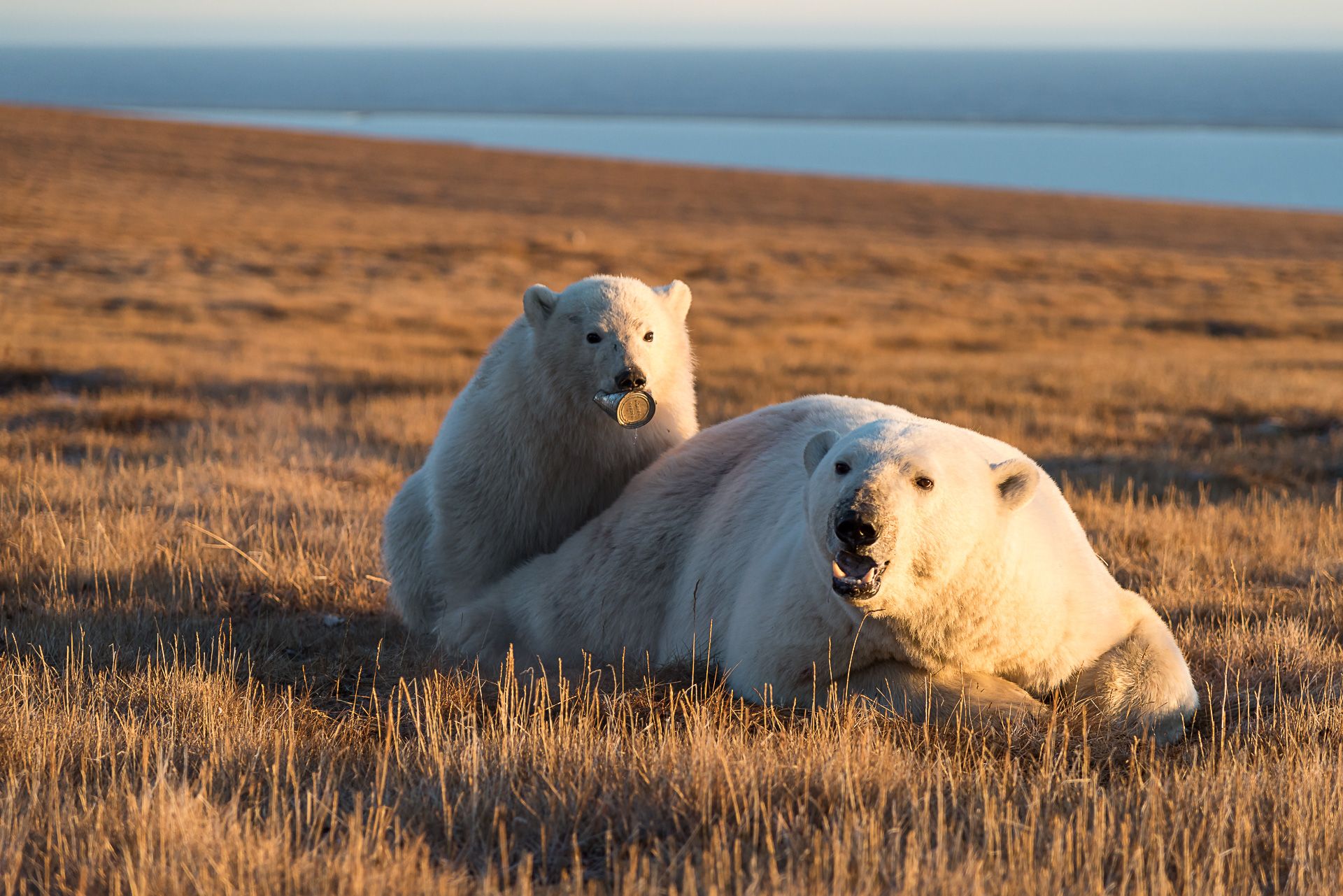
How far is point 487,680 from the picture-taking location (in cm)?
492

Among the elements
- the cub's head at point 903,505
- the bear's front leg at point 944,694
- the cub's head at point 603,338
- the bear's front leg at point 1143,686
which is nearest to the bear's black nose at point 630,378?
the cub's head at point 603,338

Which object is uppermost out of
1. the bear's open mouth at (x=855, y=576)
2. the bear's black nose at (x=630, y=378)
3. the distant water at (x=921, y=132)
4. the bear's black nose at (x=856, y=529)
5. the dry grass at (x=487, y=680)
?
the distant water at (x=921, y=132)

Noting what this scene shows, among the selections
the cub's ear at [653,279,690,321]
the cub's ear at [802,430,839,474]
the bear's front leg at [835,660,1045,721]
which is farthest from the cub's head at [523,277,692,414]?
the bear's front leg at [835,660,1045,721]

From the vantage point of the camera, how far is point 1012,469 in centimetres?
379

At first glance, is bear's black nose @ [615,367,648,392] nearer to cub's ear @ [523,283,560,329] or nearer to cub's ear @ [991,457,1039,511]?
cub's ear @ [523,283,560,329]

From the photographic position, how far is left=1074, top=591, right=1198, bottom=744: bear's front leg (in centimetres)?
404

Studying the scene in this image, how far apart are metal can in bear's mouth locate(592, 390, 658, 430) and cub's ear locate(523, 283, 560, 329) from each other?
55 cm

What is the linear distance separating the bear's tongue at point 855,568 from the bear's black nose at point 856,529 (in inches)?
2.3

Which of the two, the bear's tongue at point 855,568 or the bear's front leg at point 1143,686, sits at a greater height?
the bear's tongue at point 855,568

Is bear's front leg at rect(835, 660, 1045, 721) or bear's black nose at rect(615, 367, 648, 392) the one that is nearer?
bear's front leg at rect(835, 660, 1045, 721)

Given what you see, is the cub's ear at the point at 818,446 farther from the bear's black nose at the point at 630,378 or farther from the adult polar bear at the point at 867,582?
the bear's black nose at the point at 630,378

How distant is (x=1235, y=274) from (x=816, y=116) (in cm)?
14287

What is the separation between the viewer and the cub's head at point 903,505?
3.45 metres

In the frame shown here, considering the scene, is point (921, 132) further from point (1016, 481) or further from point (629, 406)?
point (1016, 481)
